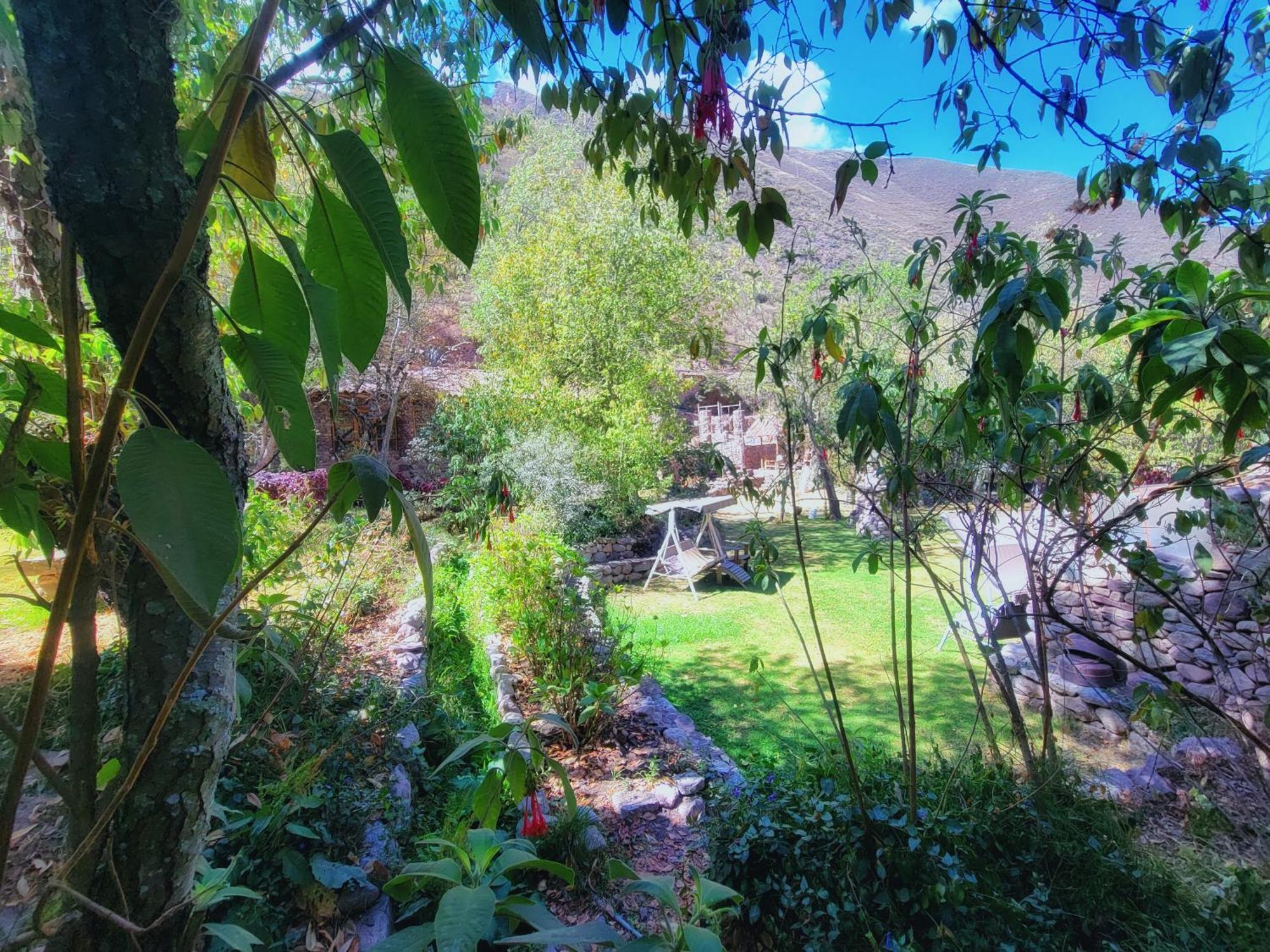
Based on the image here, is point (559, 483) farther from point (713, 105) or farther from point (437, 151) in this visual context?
point (437, 151)

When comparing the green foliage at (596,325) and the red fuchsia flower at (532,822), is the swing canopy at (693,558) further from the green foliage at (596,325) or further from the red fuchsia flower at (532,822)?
the red fuchsia flower at (532,822)

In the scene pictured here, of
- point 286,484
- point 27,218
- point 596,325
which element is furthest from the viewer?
point 596,325

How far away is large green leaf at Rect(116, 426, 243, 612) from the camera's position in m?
0.29

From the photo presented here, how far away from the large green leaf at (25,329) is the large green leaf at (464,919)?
2.29ft

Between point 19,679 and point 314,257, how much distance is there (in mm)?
3007

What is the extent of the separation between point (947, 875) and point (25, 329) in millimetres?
1936

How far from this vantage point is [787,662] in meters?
5.00

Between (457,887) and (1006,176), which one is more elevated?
(1006,176)

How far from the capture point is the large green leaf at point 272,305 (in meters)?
0.43

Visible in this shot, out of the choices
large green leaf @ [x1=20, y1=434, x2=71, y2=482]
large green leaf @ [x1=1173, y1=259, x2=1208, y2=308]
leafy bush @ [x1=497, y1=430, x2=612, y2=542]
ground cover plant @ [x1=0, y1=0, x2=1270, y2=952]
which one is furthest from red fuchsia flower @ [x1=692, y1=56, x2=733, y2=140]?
leafy bush @ [x1=497, y1=430, x2=612, y2=542]

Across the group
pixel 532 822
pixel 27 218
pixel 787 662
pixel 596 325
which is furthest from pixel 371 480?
pixel 596 325

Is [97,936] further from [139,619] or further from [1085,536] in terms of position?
[1085,536]

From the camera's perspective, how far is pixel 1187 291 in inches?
38.1

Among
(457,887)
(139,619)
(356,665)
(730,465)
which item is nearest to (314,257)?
(139,619)
